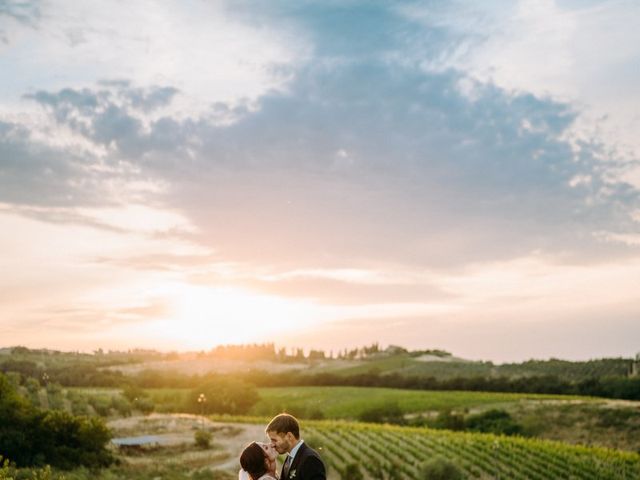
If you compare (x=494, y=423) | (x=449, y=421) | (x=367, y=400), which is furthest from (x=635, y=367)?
(x=449, y=421)

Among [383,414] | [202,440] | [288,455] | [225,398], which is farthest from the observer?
[225,398]

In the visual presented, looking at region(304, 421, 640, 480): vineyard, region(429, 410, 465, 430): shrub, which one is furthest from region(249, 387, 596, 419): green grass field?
region(304, 421, 640, 480): vineyard

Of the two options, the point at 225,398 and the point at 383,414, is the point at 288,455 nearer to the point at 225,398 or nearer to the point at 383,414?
the point at 383,414

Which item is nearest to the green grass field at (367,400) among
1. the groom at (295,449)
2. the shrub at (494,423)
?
the shrub at (494,423)

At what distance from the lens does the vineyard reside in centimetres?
3161

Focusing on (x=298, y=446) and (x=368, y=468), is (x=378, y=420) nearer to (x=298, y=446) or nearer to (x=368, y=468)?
(x=368, y=468)

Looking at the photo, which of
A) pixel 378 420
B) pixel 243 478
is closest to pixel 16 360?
pixel 378 420

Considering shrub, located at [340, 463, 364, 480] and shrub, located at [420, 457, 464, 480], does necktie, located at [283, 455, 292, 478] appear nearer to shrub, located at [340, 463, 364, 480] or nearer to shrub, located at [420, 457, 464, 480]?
shrub, located at [420, 457, 464, 480]

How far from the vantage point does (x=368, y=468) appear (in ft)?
102

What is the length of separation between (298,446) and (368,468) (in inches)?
1041

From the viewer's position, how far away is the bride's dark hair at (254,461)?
20.2ft

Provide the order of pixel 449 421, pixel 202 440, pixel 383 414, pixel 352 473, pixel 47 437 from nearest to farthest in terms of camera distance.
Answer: pixel 47 437 → pixel 352 473 → pixel 202 440 → pixel 449 421 → pixel 383 414

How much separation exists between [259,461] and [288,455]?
0.95ft

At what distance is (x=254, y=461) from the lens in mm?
6168
